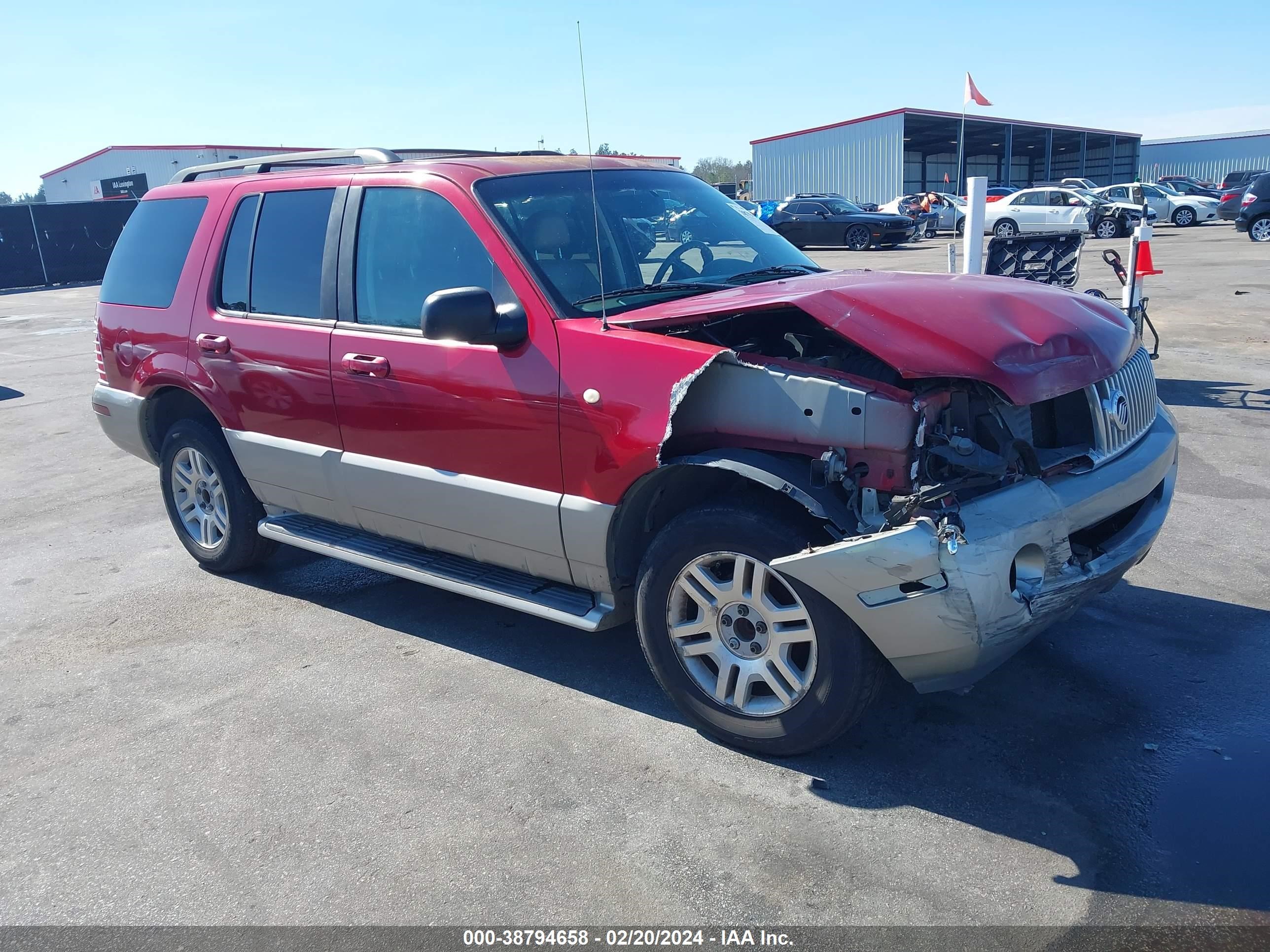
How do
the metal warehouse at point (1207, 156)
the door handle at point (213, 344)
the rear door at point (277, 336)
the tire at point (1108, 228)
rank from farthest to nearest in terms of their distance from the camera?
the metal warehouse at point (1207, 156) < the tire at point (1108, 228) < the door handle at point (213, 344) < the rear door at point (277, 336)

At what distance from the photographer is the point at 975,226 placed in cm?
942

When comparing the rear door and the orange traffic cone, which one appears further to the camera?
the orange traffic cone

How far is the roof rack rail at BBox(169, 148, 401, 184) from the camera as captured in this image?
462cm

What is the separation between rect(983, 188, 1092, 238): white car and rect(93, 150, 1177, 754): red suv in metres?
28.2

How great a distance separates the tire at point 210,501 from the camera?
527 cm

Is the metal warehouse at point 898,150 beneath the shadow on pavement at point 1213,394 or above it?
above

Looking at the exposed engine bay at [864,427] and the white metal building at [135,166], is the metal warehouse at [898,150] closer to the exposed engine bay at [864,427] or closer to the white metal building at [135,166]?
the white metal building at [135,166]

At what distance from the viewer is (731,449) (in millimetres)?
3371

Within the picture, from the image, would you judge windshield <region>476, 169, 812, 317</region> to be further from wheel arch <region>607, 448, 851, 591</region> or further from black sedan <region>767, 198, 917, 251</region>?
black sedan <region>767, 198, 917, 251</region>

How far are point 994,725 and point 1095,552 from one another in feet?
2.38

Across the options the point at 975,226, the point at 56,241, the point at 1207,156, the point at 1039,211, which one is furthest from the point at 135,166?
the point at 1207,156

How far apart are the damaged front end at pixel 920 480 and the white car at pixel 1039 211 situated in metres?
28.5

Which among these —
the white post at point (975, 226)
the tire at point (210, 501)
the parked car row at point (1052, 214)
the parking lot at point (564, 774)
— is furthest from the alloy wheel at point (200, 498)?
the parked car row at point (1052, 214)

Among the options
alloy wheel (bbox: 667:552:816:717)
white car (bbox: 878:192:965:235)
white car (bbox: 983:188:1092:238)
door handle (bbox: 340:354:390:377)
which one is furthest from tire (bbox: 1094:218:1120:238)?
alloy wheel (bbox: 667:552:816:717)
